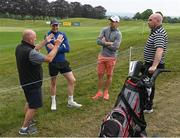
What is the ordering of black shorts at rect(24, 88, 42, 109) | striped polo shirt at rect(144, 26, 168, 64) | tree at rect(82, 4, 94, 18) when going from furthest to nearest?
tree at rect(82, 4, 94, 18) < striped polo shirt at rect(144, 26, 168, 64) < black shorts at rect(24, 88, 42, 109)

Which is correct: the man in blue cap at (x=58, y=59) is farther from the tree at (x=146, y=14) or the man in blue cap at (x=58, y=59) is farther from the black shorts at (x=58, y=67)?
the tree at (x=146, y=14)

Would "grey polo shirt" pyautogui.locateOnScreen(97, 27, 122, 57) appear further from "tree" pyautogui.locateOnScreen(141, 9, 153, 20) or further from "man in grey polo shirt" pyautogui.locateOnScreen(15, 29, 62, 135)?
"tree" pyautogui.locateOnScreen(141, 9, 153, 20)

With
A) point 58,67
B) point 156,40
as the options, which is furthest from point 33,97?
point 156,40

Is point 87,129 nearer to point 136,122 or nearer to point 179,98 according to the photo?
point 136,122

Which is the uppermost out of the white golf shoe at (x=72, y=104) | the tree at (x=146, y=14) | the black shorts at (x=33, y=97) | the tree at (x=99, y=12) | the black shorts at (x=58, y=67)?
the black shorts at (x=58, y=67)

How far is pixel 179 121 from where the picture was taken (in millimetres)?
7516

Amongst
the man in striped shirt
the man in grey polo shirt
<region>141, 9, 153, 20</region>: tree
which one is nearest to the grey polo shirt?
the man in striped shirt

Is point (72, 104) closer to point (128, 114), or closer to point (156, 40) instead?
point (156, 40)

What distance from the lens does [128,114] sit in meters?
5.75

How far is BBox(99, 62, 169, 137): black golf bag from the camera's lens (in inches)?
219

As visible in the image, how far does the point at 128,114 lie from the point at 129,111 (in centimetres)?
5

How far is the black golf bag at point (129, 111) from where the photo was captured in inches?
219

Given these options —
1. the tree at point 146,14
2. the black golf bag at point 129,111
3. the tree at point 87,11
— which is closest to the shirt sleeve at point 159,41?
the black golf bag at point 129,111

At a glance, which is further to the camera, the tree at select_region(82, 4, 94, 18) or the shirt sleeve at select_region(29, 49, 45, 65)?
the tree at select_region(82, 4, 94, 18)
